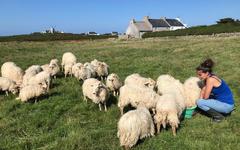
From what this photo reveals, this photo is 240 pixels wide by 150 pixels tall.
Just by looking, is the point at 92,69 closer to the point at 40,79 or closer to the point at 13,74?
the point at 40,79

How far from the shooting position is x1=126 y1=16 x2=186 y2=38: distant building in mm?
93125

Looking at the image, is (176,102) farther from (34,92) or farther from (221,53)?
(221,53)

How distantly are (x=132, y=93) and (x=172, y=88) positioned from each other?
162 centimetres

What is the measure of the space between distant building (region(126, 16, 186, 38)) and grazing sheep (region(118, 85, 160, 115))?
7566 centimetres

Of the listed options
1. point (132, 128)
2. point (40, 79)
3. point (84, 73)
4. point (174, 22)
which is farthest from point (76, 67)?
point (174, 22)

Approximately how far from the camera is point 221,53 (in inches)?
1024

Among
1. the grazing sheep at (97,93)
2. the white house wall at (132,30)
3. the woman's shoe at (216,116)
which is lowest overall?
the white house wall at (132,30)

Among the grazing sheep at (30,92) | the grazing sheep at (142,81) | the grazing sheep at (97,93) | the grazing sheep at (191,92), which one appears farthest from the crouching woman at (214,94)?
the grazing sheep at (30,92)

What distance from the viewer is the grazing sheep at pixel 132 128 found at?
9.14 meters

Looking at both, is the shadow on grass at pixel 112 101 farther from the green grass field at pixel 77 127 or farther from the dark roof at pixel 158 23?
the dark roof at pixel 158 23

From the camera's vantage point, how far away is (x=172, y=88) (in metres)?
12.8

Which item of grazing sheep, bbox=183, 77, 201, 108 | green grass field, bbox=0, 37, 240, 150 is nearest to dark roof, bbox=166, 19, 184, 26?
green grass field, bbox=0, 37, 240, 150

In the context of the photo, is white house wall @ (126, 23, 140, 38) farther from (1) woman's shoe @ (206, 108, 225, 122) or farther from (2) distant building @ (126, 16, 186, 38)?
(1) woman's shoe @ (206, 108, 225, 122)

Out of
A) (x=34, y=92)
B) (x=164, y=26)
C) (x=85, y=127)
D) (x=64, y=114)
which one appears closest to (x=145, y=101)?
(x=85, y=127)
